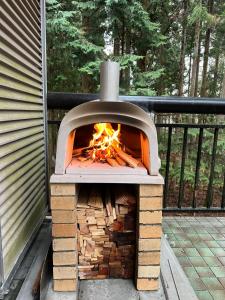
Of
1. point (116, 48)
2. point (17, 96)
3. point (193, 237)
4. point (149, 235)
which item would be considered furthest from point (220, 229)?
point (116, 48)

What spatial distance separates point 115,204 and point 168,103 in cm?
119

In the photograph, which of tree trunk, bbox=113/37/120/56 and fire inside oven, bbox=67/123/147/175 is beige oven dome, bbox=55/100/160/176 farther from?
tree trunk, bbox=113/37/120/56

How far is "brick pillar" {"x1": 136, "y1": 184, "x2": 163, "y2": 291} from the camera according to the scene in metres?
1.32

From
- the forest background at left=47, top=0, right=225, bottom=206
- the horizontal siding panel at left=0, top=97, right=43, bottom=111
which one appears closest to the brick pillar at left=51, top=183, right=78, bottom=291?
the horizontal siding panel at left=0, top=97, right=43, bottom=111

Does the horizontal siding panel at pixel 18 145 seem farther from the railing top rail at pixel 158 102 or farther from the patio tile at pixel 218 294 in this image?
the patio tile at pixel 218 294

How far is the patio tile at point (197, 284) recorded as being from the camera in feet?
5.19

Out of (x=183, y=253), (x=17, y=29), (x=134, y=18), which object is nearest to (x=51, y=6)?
(x=134, y=18)

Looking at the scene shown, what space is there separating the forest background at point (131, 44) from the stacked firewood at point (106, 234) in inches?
118

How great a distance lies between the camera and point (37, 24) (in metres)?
1.96

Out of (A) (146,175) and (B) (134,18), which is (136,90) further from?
(A) (146,175)

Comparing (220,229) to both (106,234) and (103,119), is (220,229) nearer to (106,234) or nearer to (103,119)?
(106,234)

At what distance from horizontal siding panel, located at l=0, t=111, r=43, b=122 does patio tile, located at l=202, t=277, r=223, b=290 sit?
166 centimetres

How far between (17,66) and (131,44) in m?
4.20

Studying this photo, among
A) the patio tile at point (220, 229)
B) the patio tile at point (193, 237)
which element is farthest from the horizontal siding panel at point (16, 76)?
the patio tile at point (220, 229)
